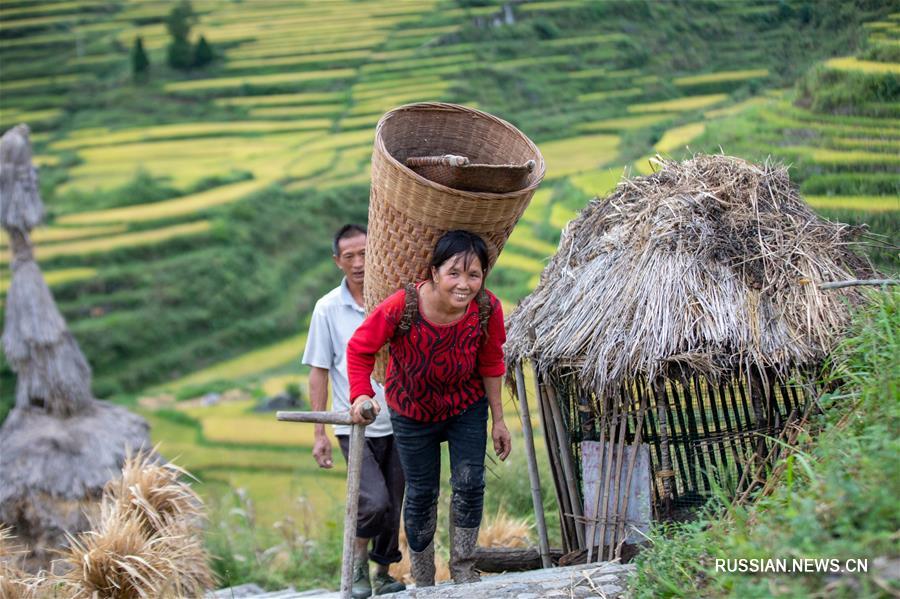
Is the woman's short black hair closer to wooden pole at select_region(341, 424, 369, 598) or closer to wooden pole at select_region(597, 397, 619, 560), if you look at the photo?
wooden pole at select_region(341, 424, 369, 598)

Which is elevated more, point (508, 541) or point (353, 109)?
point (353, 109)

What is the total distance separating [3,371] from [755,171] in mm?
11007

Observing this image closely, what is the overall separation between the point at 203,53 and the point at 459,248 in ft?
42.6

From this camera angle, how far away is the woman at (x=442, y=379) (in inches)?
132

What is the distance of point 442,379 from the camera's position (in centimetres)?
349

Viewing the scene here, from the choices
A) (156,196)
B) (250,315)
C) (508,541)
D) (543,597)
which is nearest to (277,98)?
(156,196)

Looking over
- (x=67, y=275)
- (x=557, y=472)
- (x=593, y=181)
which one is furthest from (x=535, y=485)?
(x=67, y=275)

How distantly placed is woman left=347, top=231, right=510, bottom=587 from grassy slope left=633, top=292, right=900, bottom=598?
2.43 feet

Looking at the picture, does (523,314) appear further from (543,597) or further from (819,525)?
(819,525)

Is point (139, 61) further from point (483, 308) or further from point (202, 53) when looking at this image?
point (483, 308)

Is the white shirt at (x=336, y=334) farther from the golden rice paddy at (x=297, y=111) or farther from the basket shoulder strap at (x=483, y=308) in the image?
the golden rice paddy at (x=297, y=111)

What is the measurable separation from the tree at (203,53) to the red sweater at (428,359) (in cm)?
1274

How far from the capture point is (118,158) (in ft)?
48.6

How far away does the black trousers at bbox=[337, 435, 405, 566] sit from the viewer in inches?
157
